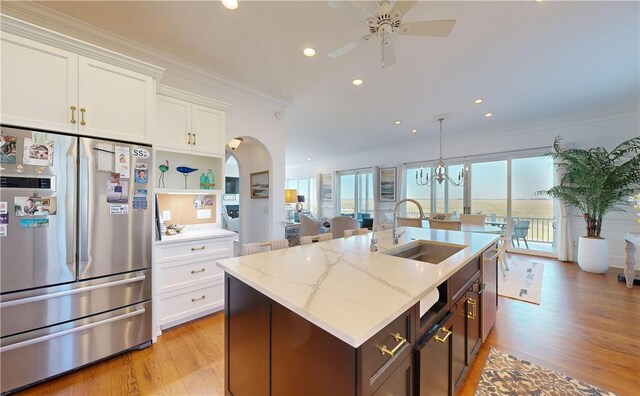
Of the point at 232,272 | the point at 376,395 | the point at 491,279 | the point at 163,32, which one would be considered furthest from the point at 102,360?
the point at 491,279

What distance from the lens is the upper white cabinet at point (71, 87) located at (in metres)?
1.54

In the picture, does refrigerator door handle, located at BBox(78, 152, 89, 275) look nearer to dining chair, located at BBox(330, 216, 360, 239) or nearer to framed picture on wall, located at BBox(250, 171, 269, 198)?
framed picture on wall, located at BBox(250, 171, 269, 198)

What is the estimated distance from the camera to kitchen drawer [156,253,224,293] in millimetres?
2291

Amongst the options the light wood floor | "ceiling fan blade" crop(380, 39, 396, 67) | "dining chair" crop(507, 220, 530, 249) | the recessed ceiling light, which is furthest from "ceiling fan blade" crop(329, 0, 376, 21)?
"dining chair" crop(507, 220, 530, 249)

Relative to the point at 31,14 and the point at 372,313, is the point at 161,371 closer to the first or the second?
the point at 372,313

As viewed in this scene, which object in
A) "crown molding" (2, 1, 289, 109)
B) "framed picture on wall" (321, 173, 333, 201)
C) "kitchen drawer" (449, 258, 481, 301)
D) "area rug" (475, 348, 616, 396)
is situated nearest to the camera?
"kitchen drawer" (449, 258, 481, 301)

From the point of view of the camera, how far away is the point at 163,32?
7.46 ft

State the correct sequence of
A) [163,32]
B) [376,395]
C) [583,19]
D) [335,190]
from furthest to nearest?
[335,190]
[163,32]
[583,19]
[376,395]

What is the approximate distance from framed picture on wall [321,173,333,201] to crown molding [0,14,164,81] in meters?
7.50

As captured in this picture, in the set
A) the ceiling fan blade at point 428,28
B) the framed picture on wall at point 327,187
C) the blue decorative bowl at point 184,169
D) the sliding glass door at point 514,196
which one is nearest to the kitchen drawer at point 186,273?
the blue decorative bowl at point 184,169

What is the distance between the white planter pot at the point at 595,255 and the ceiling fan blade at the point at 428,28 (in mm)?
4626

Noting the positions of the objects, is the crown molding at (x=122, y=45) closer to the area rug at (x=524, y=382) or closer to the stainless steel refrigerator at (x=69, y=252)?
the stainless steel refrigerator at (x=69, y=252)

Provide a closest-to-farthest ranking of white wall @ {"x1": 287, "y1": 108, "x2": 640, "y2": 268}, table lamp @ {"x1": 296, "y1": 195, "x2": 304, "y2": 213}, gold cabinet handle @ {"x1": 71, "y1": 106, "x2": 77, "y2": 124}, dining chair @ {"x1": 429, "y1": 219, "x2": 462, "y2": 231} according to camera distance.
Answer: gold cabinet handle @ {"x1": 71, "y1": 106, "x2": 77, "y2": 124}
dining chair @ {"x1": 429, "y1": 219, "x2": 462, "y2": 231}
white wall @ {"x1": 287, "y1": 108, "x2": 640, "y2": 268}
table lamp @ {"x1": 296, "y1": 195, "x2": 304, "y2": 213}

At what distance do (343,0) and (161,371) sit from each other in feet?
9.52
